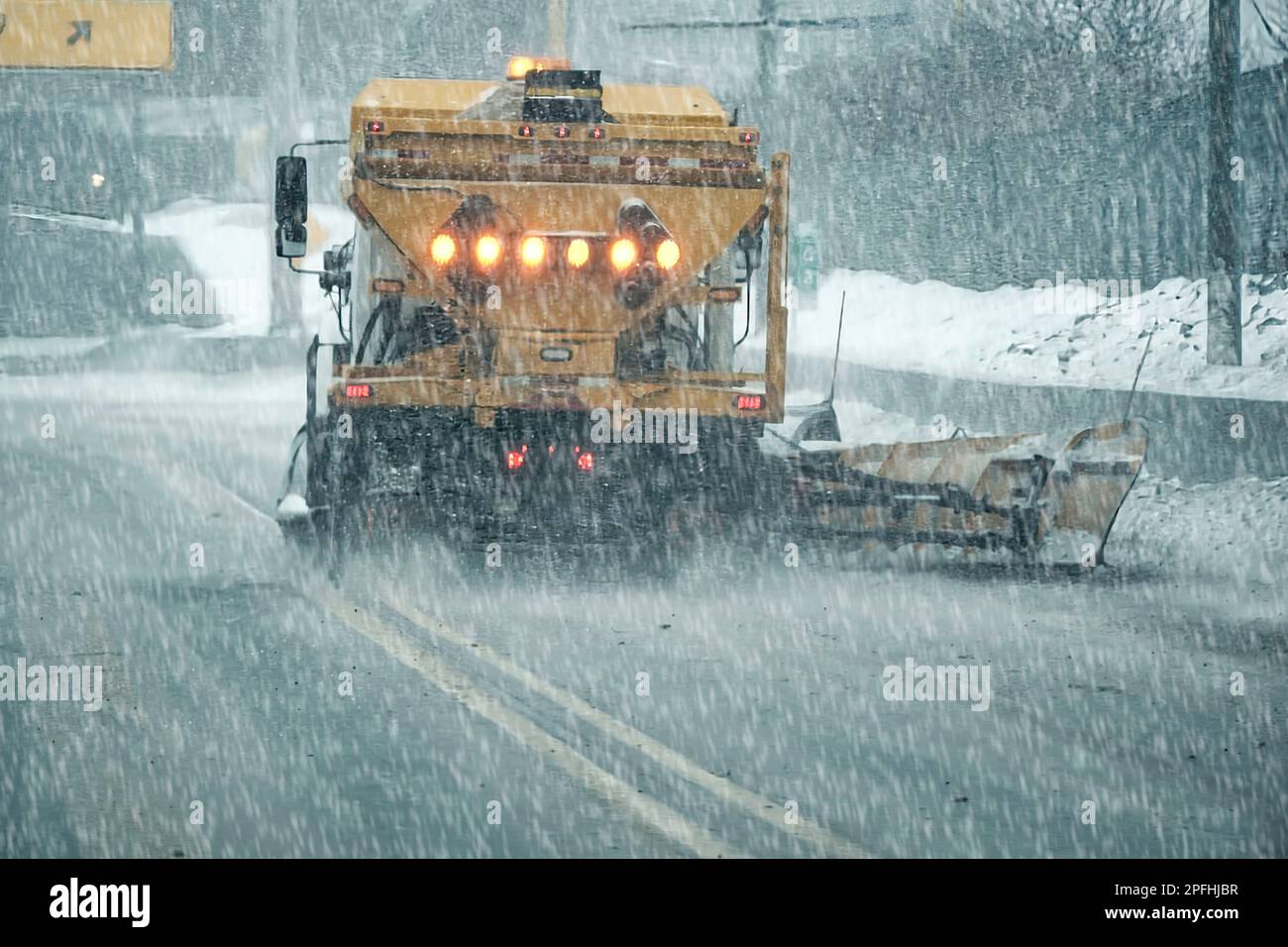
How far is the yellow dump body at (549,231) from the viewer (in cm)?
1171

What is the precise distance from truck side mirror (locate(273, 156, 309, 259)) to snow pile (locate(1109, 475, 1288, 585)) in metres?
5.51

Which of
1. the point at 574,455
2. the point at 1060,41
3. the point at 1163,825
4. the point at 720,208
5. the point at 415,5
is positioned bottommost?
the point at 1163,825

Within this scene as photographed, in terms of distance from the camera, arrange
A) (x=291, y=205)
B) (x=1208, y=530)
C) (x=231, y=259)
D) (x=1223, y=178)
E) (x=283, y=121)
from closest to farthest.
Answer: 1. (x=291, y=205)
2. (x=1208, y=530)
3. (x=1223, y=178)
4. (x=283, y=121)
5. (x=231, y=259)

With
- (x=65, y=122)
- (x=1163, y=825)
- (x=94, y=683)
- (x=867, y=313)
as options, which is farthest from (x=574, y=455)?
(x=65, y=122)

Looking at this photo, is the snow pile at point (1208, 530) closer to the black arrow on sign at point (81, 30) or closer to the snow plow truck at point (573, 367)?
the snow plow truck at point (573, 367)

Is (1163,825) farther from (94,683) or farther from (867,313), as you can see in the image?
(867,313)

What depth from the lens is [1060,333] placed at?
2661 centimetres

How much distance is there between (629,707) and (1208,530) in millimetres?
6344

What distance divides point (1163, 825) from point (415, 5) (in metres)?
54.6

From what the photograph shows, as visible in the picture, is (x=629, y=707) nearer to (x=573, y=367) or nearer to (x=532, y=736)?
(x=532, y=736)

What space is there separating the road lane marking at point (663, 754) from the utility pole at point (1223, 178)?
35.0 feet

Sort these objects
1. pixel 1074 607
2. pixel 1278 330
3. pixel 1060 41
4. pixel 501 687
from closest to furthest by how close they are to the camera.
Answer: pixel 501 687
pixel 1074 607
pixel 1278 330
pixel 1060 41

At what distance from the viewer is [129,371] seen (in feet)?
117

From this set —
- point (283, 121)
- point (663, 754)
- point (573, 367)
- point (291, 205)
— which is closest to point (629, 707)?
point (663, 754)
